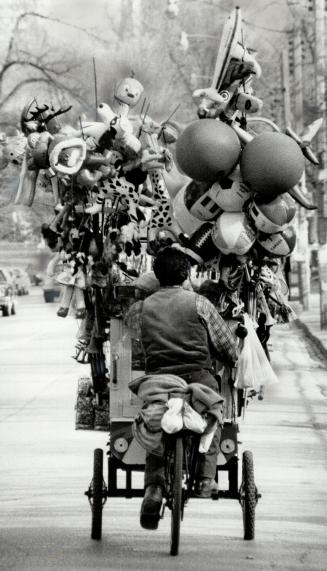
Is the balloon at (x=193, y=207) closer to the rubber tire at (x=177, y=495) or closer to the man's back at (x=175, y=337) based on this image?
the man's back at (x=175, y=337)

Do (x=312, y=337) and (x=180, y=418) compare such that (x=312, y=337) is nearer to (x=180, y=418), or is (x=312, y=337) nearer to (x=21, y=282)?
(x=180, y=418)

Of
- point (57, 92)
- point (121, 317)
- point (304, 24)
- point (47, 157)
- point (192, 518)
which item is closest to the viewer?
point (121, 317)

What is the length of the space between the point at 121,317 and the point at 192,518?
4.95 ft

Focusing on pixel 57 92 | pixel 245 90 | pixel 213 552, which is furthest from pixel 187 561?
pixel 57 92

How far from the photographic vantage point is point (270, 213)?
855cm

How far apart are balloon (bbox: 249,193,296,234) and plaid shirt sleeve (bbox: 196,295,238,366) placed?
85cm

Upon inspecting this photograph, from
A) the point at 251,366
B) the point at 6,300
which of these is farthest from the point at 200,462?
the point at 6,300

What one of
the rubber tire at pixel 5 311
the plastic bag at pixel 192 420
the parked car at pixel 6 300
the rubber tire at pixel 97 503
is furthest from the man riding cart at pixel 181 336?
the rubber tire at pixel 5 311

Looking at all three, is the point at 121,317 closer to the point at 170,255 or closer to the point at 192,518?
the point at 170,255

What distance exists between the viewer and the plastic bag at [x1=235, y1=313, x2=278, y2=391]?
831 cm

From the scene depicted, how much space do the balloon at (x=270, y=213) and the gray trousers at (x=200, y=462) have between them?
46.6 inches

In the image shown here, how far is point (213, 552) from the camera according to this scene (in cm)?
786

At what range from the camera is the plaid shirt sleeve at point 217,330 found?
7930 mm

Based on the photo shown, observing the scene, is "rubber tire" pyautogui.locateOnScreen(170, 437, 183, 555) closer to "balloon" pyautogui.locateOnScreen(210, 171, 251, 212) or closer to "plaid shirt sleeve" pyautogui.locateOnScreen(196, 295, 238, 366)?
"plaid shirt sleeve" pyautogui.locateOnScreen(196, 295, 238, 366)
